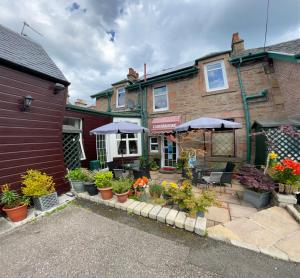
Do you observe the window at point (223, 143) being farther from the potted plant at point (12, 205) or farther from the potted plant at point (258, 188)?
the potted plant at point (12, 205)

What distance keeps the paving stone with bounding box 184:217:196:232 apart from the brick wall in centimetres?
704

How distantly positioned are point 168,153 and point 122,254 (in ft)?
25.8

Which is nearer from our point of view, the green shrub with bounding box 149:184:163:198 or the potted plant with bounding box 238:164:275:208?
the potted plant with bounding box 238:164:275:208

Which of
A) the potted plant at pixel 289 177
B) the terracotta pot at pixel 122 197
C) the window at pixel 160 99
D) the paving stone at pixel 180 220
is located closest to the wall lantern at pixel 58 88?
the terracotta pot at pixel 122 197

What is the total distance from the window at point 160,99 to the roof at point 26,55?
636cm

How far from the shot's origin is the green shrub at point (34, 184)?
13.8 ft

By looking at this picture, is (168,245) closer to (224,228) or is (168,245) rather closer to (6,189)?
(224,228)

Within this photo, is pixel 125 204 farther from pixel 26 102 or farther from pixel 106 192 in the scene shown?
pixel 26 102

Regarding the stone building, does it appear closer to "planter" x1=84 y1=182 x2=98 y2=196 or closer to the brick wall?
the brick wall

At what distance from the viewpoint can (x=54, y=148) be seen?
17.6ft

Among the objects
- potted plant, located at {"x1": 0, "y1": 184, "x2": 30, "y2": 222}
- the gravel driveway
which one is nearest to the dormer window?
potted plant, located at {"x1": 0, "y1": 184, "x2": 30, "y2": 222}

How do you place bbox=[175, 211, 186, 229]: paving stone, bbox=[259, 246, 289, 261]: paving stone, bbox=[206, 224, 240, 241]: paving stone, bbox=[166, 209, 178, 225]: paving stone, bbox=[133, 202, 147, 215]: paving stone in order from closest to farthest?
1. bbox=[259, 246, 289, 261]: paving stone
2. bbox=[206, 224, 240, 241]: paving stone
3. bbox=[175, 211, 186, 229]: paving stone
4. bbox=[166, 209, 178, 225]: paving stone
5. bbox=[133, 202, 147, 215]: paving stone

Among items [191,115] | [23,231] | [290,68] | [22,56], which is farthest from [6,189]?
[290,68]

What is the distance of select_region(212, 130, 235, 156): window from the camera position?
8484 mm
